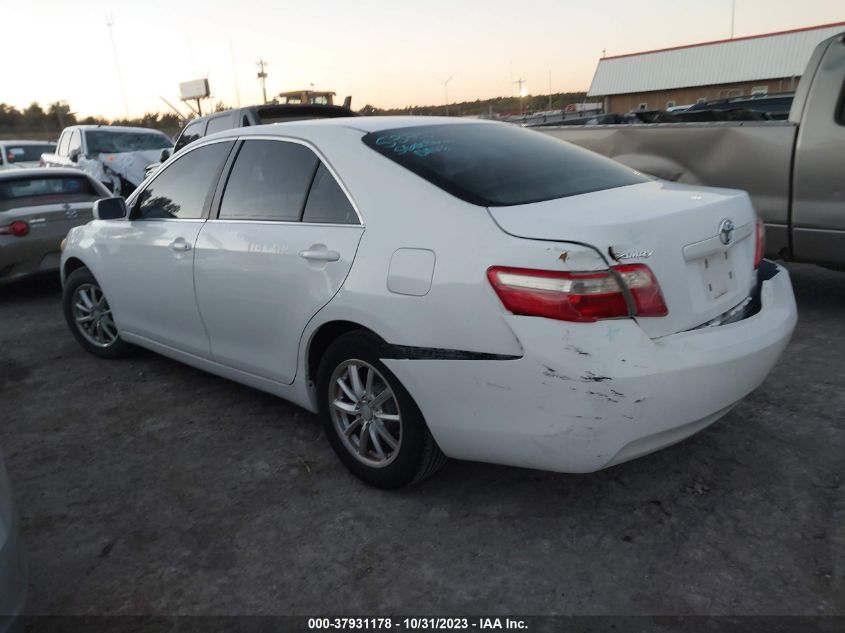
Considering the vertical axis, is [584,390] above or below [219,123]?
below

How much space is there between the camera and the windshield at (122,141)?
12945 millimetres

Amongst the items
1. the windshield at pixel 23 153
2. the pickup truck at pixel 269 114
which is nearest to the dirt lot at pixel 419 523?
the pickup truck at pixel 269 114

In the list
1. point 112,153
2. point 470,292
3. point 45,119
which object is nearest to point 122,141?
point 112,153

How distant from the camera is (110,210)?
445cm

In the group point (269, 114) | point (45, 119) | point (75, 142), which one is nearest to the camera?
point (269, 114)

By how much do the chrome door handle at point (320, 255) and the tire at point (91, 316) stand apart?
2451 millimetres

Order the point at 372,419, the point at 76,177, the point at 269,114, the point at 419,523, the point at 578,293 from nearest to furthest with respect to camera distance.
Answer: the point at 578,293, the point at 419,523, the point at 372,419, the point at 76,177, the point at 269,114

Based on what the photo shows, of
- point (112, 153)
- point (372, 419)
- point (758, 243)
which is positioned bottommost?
point (372, 419)

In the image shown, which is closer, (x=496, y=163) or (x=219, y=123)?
(x=496, y=163)

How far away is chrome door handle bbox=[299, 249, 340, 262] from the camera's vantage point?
2983mm

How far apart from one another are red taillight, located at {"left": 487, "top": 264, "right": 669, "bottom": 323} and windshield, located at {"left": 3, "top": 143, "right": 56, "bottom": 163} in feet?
54.8

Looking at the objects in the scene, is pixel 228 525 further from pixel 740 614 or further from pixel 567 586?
pixel 740 614

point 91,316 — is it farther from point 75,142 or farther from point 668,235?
point 75,142

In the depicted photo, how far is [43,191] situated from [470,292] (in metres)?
6.78
